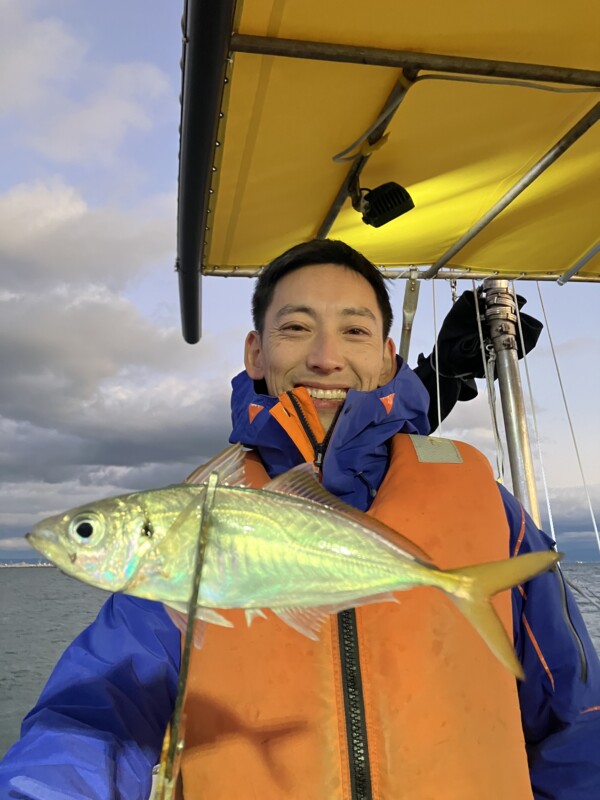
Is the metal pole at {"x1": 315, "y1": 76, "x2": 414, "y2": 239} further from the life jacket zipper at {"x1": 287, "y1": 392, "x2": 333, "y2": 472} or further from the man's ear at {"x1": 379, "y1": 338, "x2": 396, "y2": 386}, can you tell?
the life jacket zipper at {"x1": 287, "y1": 392, "x2": 333, "y2": 472}

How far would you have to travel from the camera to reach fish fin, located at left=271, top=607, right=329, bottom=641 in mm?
993

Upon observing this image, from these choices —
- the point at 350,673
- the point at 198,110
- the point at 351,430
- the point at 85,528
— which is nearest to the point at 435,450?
the point at 351,430

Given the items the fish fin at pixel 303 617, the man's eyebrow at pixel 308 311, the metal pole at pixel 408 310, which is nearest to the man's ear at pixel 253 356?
the man's eyebrow at pixel 308 311

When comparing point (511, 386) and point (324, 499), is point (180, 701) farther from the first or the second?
point (511, 386)

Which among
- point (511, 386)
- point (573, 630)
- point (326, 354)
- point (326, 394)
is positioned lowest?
point (573, 630)

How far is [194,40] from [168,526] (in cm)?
209

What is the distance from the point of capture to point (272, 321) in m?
2.29

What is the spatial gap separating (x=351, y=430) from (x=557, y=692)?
112 cm

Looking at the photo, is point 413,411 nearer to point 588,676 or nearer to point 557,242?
point 588,676

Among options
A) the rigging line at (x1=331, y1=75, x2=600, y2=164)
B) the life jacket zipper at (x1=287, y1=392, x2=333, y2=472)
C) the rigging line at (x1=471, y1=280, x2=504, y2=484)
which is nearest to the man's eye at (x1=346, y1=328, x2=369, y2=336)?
the life jacket zipper at (x1=287, y1=392, x2=333, y2=472)

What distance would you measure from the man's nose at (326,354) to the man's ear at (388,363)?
302mm

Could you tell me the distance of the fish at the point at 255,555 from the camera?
930mm

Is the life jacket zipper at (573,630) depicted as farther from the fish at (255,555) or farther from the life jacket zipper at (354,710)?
the fish at (255,555)

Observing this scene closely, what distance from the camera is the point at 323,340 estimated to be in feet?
7.05
